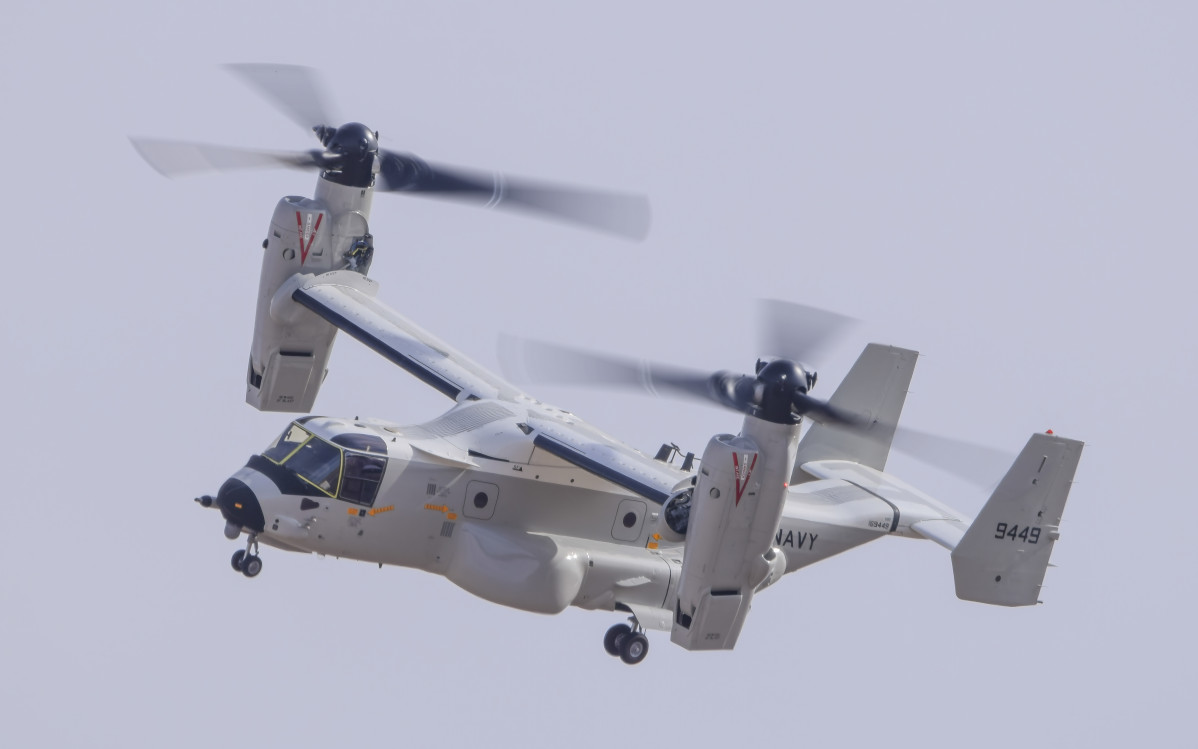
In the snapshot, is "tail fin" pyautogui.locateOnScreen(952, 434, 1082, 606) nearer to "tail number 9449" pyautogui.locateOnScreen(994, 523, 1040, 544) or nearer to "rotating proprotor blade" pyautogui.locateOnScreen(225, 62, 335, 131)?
"tail number 9449" pyautogui.locateOnScreen(994, 523, 1040, 544)

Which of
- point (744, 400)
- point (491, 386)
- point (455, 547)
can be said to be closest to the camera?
point (744, 400)

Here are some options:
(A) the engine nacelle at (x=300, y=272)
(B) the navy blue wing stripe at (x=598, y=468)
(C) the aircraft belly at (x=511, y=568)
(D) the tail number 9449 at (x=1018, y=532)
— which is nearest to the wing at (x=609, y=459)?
(B) the navy blue wing stripe at (x=598, y=468)

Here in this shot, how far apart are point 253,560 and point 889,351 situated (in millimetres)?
11940

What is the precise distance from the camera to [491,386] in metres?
37.4

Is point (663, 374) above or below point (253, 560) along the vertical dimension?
above

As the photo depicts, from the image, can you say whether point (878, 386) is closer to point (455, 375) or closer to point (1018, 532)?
point (1018, 532)

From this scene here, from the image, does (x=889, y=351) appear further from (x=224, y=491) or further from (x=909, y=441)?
(x=224, y=491)

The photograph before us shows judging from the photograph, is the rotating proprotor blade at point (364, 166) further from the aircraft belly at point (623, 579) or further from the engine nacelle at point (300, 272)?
the aircraft belly at point (623, 579)

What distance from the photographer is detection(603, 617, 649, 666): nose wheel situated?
35125mm

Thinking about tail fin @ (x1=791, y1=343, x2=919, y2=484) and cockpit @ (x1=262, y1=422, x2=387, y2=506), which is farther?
tail fin @ (x1=791, y1=343, x2=919, y2=484)

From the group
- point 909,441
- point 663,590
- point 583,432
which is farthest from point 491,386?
point 909,441

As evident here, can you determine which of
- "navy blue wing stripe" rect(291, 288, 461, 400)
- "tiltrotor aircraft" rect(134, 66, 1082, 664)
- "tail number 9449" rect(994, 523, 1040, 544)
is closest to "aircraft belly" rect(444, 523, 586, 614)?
"tiltrotor aircraft" rect(134, 66, 1082, 664)

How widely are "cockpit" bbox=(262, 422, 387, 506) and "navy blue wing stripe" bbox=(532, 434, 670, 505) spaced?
2637 millimetres

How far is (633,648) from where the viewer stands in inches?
1383
